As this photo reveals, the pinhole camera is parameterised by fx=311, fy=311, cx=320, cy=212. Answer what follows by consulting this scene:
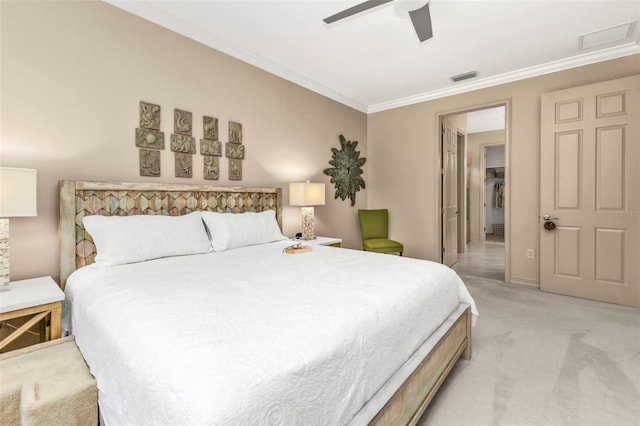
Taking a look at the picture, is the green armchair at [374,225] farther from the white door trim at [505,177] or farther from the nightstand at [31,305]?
the nightstand at [31,305]

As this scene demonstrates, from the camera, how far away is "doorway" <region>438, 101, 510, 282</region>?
479 centimetres

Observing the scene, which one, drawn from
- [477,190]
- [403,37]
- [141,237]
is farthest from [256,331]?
[477,190]

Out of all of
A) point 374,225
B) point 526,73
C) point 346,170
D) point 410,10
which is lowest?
point 374,225

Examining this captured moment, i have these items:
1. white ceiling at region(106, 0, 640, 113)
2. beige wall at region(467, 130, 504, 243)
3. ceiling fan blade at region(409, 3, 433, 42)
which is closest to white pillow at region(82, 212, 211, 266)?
white ceiling at region(106, 0, 640, 113)

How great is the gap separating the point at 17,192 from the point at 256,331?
5.58 feet

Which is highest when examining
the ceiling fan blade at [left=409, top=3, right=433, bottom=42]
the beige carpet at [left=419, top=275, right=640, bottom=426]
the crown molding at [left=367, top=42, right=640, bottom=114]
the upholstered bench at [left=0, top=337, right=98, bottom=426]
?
the crown molding at [left=367, top=42, right=640, bottom=114]

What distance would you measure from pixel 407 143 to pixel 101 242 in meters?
4.29

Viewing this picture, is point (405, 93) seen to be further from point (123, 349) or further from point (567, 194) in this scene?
point (123, 349)

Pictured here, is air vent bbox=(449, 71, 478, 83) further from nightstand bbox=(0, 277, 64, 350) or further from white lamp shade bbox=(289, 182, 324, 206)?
nightstand bbox=(0, 277, 64, 350)

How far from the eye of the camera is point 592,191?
11.2ft

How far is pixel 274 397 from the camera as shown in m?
0.83

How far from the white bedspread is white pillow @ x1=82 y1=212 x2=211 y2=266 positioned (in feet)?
0.59

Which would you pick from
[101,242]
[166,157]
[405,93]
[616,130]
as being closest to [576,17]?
[616,130]

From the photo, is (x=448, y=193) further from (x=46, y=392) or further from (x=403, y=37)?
(x=46, y=392)
